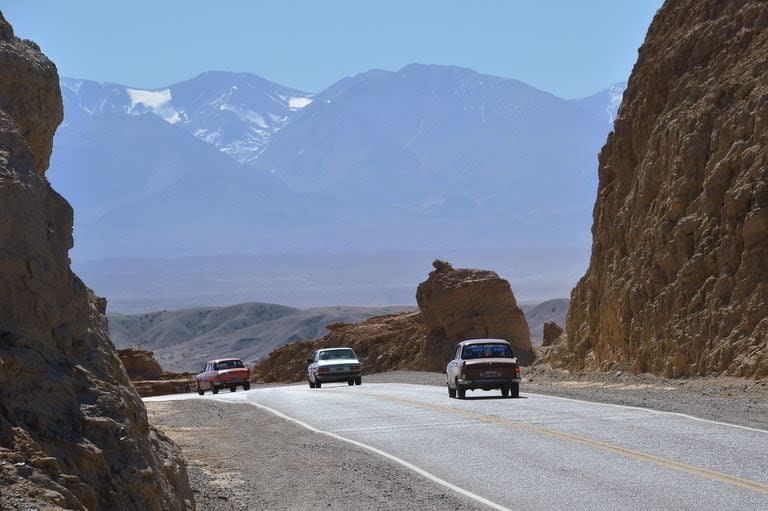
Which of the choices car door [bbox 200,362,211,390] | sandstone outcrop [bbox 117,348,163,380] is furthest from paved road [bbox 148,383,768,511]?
sandstone outcrop [bbox 117,348,163,380]

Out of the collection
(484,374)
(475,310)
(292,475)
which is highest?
(475,310)

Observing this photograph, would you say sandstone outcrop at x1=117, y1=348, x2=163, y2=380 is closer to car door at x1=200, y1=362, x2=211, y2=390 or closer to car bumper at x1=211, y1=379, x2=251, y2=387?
car door at x1=200, y1=362, x2=211, y2=390

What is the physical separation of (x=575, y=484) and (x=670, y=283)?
21.8m

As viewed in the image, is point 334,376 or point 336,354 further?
point 336,354

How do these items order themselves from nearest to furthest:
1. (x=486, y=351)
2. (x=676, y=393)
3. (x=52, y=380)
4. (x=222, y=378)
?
1. (x=52, y=380)
2. (x=676, y=393)
3. (x=486, y=351)
4. (x=222, y=378)

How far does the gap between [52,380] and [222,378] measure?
43.2 metres

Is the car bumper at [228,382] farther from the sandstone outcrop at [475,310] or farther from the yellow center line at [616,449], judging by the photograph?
the yellow center line at [616,449]

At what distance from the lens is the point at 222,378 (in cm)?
5225

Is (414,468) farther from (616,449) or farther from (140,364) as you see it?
(140,364)

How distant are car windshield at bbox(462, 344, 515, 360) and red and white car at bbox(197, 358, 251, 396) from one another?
2222 cm

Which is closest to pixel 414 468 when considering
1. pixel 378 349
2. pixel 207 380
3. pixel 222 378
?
pixel 222 378

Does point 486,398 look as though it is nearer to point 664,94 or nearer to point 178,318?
point 664,94

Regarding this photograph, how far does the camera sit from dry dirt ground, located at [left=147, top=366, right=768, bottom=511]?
48.0ft

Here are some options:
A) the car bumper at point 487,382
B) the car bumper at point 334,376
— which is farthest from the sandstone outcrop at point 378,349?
the car bumper at point 487,382
